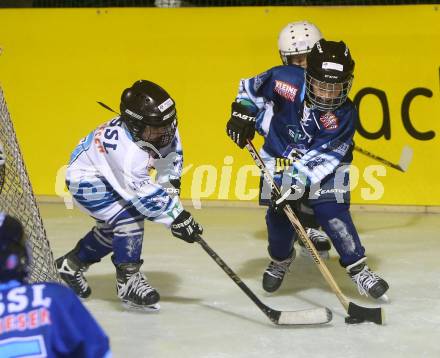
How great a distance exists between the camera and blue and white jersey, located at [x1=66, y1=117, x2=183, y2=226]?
3611mm

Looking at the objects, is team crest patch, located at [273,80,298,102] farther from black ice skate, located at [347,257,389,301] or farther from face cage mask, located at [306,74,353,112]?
black ice skate, located at [347,257,389,301]

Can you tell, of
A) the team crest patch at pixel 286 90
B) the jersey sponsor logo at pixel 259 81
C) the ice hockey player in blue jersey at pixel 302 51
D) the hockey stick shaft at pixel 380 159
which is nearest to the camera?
the team crest patch at pixel 286 90

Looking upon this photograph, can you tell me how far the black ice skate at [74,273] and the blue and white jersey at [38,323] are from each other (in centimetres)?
188

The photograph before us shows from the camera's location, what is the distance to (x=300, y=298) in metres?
3.93

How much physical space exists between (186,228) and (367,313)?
0.69 m

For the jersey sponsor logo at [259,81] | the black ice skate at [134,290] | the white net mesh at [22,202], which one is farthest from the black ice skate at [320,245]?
the white net mesh at [22,202]

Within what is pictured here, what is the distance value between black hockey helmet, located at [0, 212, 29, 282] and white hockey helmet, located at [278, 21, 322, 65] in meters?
2.72

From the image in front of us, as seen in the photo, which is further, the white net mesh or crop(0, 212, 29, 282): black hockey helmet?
the white net mesh

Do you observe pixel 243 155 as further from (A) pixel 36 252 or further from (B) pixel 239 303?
(A) pixel 36 252

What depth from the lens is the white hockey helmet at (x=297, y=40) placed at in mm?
4559

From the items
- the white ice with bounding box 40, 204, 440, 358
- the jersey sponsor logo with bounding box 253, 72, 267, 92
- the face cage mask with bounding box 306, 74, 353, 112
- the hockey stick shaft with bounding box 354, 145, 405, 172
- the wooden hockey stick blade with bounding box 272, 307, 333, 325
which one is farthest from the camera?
the hockey stick shaft with bounding box 354, 145, 405, 172

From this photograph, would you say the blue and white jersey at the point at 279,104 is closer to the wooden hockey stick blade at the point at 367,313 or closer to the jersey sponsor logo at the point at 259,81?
the jersey sponsor logo at the point at 259,81

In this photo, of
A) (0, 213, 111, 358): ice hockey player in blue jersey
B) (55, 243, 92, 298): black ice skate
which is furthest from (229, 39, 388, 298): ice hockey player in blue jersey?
(0, 213, 111, 358): ice hockey player in blue jersey

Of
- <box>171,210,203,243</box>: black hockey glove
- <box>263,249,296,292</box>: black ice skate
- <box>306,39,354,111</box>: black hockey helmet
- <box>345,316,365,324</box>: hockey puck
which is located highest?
<box>306,39,354,111</box>: black hockey helmet
